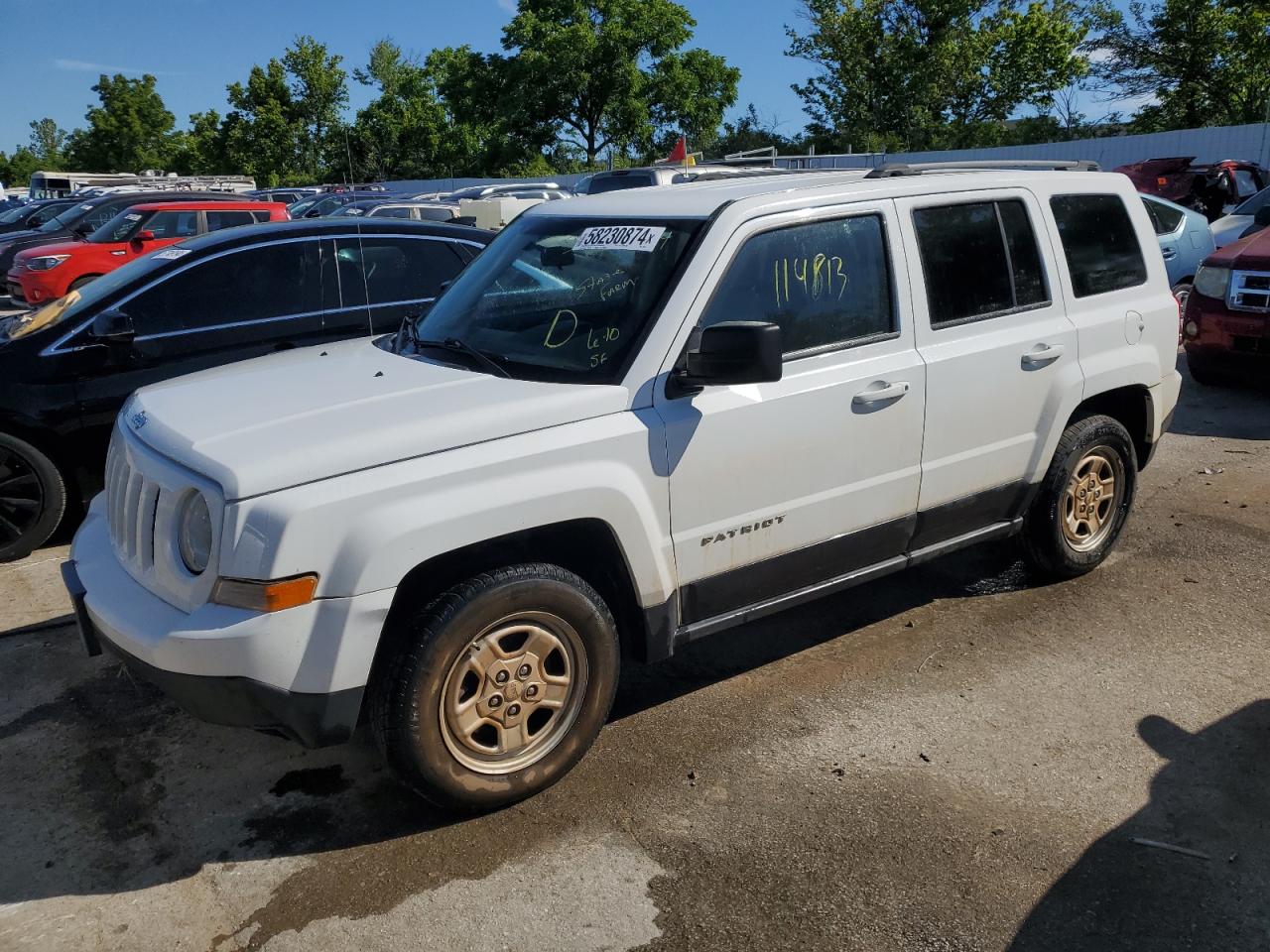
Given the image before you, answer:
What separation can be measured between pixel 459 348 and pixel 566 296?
0.43 m

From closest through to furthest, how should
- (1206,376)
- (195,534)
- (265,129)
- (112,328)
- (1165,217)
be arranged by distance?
1. (195,534)
2. (112,328)
3. (1206,376)
4. (1165,217)
5. (265,129)

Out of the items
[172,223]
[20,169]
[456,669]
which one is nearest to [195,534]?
[456,669]

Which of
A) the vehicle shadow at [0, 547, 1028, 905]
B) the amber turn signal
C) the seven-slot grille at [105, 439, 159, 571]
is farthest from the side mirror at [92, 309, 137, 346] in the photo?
the amber turn signal

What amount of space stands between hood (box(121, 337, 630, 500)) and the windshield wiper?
0.06 metres

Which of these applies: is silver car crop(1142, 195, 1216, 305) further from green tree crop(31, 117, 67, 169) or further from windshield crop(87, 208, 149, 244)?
green tree crop(31, 117, 67, 169)

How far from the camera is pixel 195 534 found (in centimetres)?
303

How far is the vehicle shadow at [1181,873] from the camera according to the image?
2795mm

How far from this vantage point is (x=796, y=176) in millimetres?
4422

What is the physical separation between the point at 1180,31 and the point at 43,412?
3549 cm

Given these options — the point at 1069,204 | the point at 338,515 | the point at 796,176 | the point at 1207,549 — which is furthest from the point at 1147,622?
the point at 338,515

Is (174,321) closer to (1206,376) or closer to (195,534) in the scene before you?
(195,534)

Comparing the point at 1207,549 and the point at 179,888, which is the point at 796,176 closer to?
the point at 1207,549

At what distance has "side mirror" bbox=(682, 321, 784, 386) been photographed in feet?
10.6

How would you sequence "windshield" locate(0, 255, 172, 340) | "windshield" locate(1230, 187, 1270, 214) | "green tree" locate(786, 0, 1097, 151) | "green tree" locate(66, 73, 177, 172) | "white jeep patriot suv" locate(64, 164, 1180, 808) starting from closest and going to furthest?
1. "white jeep patriot suv" locate(64, 164, 1180, 808)
2. "windshield" locate(0, 255, 172, 340)
3. "windshield" locate(1230, 187, 1270, 214)
4. "green tree" locate(786, 0, 1097, 151)
5. "green tree" locate(66, 73, 177, 172)
